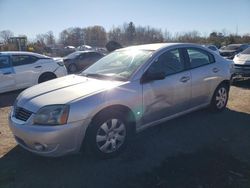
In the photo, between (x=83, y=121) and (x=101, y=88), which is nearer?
(x=83, y=121)

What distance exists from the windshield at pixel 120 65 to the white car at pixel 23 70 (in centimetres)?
412

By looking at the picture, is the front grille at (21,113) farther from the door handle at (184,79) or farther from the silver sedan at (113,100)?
the door handle at (184,79)

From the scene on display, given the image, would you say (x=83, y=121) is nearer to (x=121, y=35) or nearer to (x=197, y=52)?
(x=197, y=52)

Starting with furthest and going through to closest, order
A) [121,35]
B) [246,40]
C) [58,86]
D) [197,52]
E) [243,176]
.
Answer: [121,35] < [246,40] < [197,52] < [58,86] < [243,176]

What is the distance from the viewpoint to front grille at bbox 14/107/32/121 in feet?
11.8

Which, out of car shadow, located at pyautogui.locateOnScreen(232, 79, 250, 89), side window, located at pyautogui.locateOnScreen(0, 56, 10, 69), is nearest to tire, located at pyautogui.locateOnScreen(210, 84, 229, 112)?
car shadow, located at pyautogui.locateOnScreen(232, 79, 250, 89)

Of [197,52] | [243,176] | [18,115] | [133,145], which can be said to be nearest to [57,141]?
[18,115]

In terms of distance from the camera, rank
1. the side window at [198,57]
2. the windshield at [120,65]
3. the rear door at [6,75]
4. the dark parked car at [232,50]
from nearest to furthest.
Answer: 1. the windshield at [120,65]
2. the side window at [198,57]
3. the rear door at [6,75]
4. the dark parked car at [232,50]

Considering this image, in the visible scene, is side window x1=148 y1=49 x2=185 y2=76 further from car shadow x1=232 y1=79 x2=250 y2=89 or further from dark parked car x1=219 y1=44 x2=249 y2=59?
dark parked car x1=219 y1=44 x2=249 y2=59

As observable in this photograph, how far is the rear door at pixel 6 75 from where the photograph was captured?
7.96m

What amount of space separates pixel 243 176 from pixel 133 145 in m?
1.67

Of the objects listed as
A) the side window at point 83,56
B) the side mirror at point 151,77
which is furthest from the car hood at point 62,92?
the side window at point 83,56

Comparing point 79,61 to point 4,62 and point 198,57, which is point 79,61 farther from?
point 198,57

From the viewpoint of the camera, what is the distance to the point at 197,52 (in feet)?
17.3
